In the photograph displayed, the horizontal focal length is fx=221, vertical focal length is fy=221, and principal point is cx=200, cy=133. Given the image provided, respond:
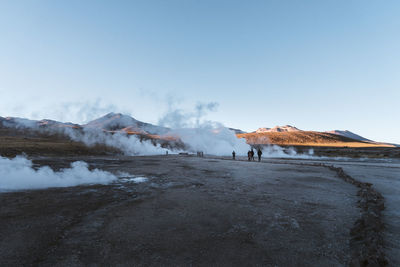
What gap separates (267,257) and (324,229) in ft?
8.91

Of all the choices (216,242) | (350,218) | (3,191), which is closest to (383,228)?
(350,218)

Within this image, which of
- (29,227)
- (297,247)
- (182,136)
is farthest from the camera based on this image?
(182,136)

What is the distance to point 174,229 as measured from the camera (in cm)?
631

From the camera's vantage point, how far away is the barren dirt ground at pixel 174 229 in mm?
4672

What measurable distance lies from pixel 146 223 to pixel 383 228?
7.01m

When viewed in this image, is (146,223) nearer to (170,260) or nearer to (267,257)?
(170,260)

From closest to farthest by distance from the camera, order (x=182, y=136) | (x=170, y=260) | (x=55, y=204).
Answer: (x=170, y=260), (x=55, y=204), (x=182, y=136)

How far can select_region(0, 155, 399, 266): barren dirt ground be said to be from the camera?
4.67 meters

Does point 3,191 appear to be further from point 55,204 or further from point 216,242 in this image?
point 216,242

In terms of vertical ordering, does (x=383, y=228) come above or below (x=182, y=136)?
below

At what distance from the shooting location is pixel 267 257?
4691 mm

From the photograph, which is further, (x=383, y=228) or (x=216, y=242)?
(x=383, y=228)

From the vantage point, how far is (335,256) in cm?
479

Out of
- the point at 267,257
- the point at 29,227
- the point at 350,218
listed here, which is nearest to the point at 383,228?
the point at 350,218
